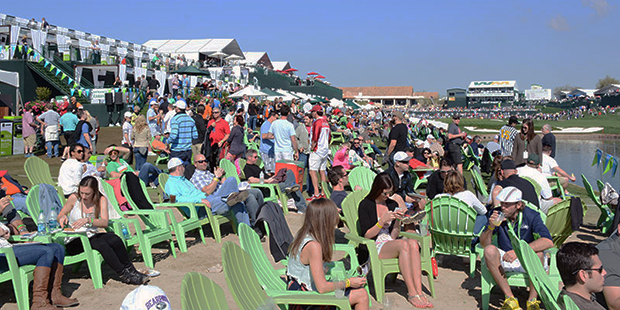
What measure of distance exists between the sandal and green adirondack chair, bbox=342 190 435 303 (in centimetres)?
24

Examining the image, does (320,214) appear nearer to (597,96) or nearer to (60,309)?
(60,309)

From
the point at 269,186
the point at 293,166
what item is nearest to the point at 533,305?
the point at 269,186

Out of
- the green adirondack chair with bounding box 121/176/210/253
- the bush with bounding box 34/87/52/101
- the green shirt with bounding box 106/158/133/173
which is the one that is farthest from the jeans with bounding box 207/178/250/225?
the bush with bounding box 34/87/52/101

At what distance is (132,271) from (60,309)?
761 mm

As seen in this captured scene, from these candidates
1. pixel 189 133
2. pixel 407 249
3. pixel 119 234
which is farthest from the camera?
pixel 189 133

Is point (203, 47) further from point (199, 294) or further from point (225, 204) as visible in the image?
point (199, 294)

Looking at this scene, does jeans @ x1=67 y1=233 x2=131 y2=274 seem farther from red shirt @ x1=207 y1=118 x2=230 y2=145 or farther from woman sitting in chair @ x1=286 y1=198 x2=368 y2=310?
red shirt @ x1=207 y1=118 x2=230 y2=145

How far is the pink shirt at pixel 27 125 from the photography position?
550 inches

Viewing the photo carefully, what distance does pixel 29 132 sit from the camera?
46.4ft

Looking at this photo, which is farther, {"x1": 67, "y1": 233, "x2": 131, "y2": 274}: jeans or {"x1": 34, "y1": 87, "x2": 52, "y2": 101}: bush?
{"x1": 34, "y1": 87, "x2": 52, "y2": 101}: bush

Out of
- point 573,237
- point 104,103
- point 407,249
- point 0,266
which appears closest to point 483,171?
point 573,237

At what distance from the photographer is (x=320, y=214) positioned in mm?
3791

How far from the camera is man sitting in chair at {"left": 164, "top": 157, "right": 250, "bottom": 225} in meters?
6.65

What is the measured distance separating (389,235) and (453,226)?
2.79 feet
